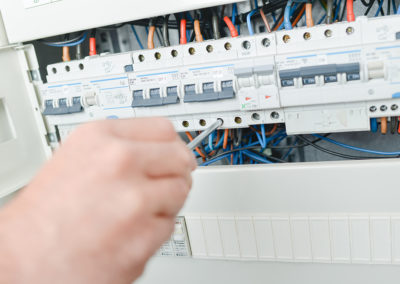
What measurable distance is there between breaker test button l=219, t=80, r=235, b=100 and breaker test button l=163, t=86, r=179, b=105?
0.35 ft

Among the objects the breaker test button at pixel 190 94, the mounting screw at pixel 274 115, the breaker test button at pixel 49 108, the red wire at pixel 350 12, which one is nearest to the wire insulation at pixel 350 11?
the red wire at pixel 350 12

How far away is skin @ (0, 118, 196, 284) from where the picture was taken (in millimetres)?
340

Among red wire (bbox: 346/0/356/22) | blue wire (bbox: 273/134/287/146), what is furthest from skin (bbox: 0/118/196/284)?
blue wire (bbox: 273/134/287/146)

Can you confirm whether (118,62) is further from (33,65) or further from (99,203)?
(99,203)

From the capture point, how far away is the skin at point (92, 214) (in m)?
0.34

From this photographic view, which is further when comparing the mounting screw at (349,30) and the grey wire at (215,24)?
the grey wire at (215,24)

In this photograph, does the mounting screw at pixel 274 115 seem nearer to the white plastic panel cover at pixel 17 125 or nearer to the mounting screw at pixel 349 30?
the mounting screw at pixel 349 30

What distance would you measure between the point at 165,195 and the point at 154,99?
1.76 ft

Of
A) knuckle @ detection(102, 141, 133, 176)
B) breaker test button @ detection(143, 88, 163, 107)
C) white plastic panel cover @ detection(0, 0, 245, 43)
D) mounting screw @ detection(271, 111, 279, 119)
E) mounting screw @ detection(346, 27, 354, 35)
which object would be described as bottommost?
mounting screw @ detection(271, 111, 279, 119)

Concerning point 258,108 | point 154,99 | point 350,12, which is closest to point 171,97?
point 154,99

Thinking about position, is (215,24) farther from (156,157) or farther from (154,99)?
(156,157)

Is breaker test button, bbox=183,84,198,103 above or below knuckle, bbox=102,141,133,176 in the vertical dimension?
below

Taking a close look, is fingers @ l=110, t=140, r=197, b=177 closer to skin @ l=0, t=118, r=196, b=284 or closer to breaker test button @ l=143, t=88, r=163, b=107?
skin @ l=0, t=118, r=196, b=284

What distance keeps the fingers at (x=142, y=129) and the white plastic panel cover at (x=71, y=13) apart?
16.9 inches
